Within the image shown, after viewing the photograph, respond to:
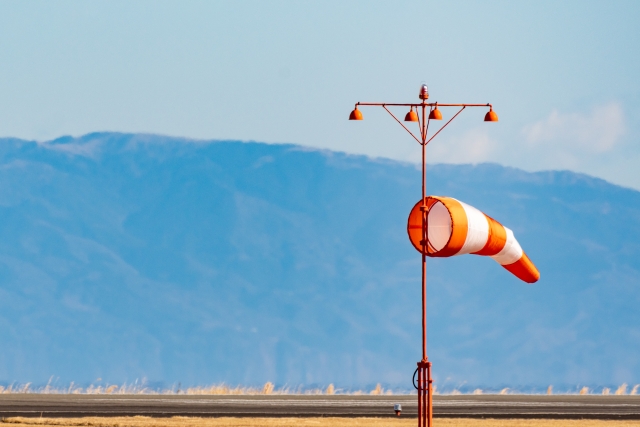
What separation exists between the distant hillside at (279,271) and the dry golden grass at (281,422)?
10977 cm

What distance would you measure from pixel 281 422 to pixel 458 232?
9.45m

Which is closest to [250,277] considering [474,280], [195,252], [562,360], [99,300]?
[195,252]

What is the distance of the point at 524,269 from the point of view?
2853 centimetres

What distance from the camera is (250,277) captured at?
164375mm

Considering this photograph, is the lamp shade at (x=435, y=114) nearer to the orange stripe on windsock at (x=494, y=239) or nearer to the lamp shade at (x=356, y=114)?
the lamp shade at (x=356, y=114)

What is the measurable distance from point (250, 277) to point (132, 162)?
39954 mm

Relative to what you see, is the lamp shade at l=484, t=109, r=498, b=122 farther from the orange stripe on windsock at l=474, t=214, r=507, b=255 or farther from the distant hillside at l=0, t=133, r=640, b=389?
the distant hillside at l=0, t=133, r=640, b=389

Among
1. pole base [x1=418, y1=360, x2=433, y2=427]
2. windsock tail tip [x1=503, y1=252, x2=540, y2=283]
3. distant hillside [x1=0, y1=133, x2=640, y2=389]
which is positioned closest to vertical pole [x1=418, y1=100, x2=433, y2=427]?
pole base [x1=418, y1=360, x2=433, y2=427]

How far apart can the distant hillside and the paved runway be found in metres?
95.9

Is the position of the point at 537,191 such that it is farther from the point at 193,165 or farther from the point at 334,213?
the point at 193,165

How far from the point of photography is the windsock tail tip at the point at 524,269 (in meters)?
28.2

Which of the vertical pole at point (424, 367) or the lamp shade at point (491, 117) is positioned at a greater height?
the lamp shade at point (491, 117)

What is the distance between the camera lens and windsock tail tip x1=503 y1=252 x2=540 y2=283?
28.2 m

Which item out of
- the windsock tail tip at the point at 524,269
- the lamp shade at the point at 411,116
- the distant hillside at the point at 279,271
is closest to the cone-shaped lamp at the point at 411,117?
the lamp shade at the point at 411,116
